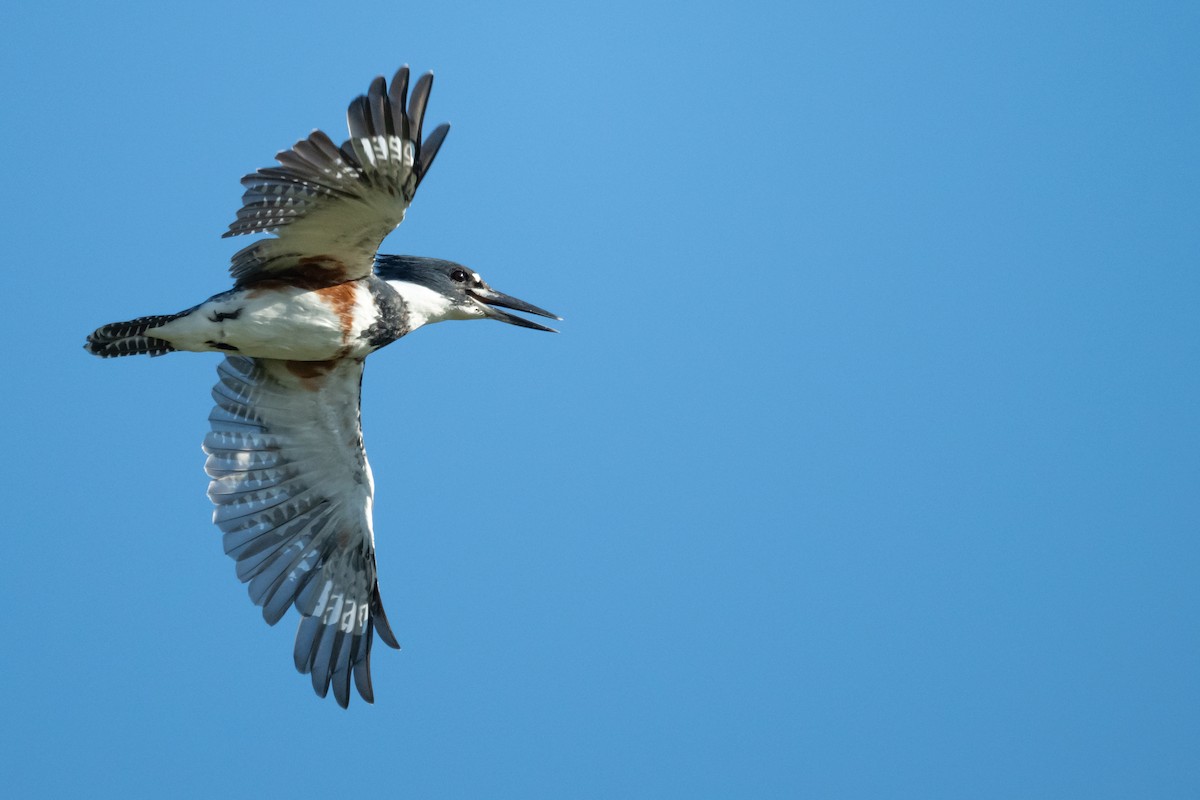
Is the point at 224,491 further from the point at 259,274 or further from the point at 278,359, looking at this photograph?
the point at 259,274

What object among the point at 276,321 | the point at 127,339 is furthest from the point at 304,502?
the point at 127,339

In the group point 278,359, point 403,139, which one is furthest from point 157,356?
point 403,139

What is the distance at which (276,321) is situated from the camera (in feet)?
17.3

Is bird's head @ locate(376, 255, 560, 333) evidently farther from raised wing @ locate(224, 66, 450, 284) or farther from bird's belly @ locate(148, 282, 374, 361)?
raised wing @ locate(224, 66, 450, 284)

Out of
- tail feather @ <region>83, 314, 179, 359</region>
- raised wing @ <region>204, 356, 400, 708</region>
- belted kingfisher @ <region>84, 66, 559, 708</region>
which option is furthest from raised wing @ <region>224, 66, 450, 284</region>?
raised wing @ <region>204, 356, 400, 708</region>

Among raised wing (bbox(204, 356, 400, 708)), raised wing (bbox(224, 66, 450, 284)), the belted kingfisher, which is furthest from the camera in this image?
raised wing (bbox(204, 356, 400, 708))

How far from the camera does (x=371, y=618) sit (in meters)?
6.00

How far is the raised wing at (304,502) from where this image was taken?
587 cm

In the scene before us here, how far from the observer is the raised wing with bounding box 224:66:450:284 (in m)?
4.64

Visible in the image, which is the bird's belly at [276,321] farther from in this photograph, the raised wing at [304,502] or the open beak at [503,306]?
the open beak at [503,306]

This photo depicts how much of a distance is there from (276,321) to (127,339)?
22.4 inches

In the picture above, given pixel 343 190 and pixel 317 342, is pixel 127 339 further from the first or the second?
pixel 343 190

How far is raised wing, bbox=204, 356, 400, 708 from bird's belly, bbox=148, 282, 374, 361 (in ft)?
1.43

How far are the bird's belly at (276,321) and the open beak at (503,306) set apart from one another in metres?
0.73
